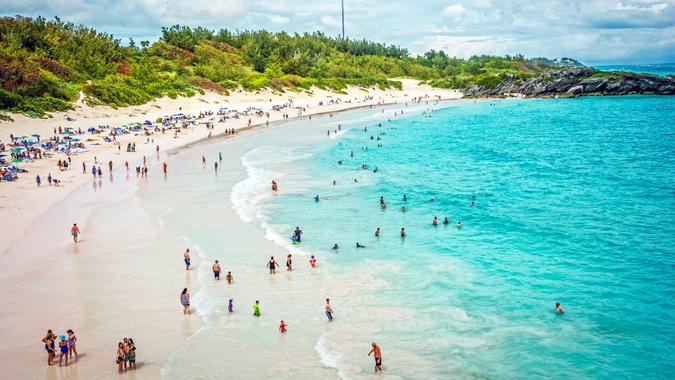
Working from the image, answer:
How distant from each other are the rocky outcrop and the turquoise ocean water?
2686 inches

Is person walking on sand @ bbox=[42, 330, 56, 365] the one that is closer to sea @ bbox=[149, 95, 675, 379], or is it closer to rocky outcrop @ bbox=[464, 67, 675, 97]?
sea @ bbox=[149, 95, 675, 379]

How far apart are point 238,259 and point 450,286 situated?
1003 centimetres

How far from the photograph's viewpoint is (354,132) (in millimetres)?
73188

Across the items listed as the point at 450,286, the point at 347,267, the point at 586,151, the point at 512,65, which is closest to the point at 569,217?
the point at 450,286

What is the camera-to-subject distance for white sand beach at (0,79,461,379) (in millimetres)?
16781

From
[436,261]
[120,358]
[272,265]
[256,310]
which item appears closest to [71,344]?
[120,358]

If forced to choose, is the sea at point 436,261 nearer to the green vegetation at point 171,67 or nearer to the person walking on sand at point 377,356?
the person walking on sand at point 377,356

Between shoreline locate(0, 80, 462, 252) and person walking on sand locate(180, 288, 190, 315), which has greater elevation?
shoreline locate(0, 80, 462, 252)

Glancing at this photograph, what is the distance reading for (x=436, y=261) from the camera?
83.0 feet

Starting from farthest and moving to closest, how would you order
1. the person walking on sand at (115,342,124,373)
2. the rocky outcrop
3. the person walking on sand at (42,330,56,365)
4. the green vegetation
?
the rocky outcrop < the green vegetation < the person walking on sand at (42,330,56,365) < the person walking on sand at (115,342,124,373)

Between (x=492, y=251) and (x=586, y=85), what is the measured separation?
111m

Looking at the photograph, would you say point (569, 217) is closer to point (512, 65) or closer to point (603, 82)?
point (603, 82)

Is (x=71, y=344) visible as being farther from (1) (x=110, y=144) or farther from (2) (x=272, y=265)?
(1) (x=110, y=144)

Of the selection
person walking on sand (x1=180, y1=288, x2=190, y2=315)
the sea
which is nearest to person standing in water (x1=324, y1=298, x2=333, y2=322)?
the sea
